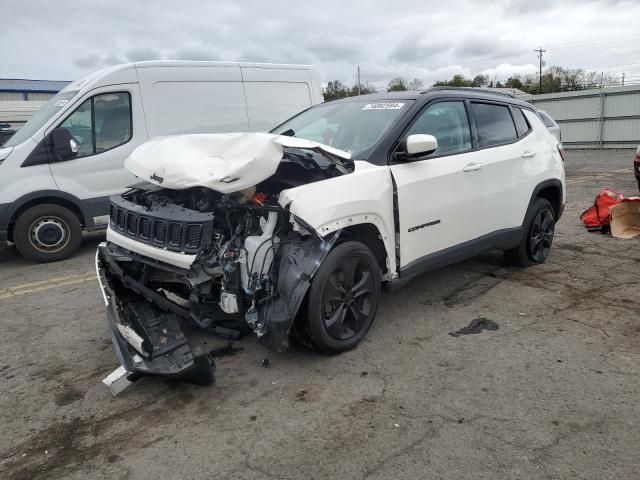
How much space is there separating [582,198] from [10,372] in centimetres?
976

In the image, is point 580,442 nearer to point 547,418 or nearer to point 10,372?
point 547,418

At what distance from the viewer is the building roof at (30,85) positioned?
38938 millimetres

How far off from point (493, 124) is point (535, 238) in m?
1.38

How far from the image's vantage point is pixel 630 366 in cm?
351

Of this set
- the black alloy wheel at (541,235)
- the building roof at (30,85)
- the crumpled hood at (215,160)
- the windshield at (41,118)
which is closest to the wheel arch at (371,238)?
the crumpled hood at (215,160)

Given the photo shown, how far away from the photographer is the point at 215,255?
338cm

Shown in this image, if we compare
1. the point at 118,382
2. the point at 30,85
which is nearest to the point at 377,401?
the point at 118,382

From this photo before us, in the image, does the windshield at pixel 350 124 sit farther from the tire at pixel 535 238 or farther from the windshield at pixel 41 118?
the windshield at pixel 41 118

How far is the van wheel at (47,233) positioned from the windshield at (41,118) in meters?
0.95

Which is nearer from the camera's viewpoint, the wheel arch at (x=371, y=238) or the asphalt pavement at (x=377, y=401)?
the asphalt pavement at (x=377, y=401)

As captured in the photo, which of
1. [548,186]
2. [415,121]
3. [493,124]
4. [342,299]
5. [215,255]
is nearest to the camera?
[215,255]

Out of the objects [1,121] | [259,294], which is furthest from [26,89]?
[259,294]

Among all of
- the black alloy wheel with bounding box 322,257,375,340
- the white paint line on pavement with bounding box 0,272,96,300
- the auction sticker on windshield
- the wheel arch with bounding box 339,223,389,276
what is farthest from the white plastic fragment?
the white paint line on pavement with bounding box 0,272,96,300

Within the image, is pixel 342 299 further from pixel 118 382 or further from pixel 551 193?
pixel 551 193
